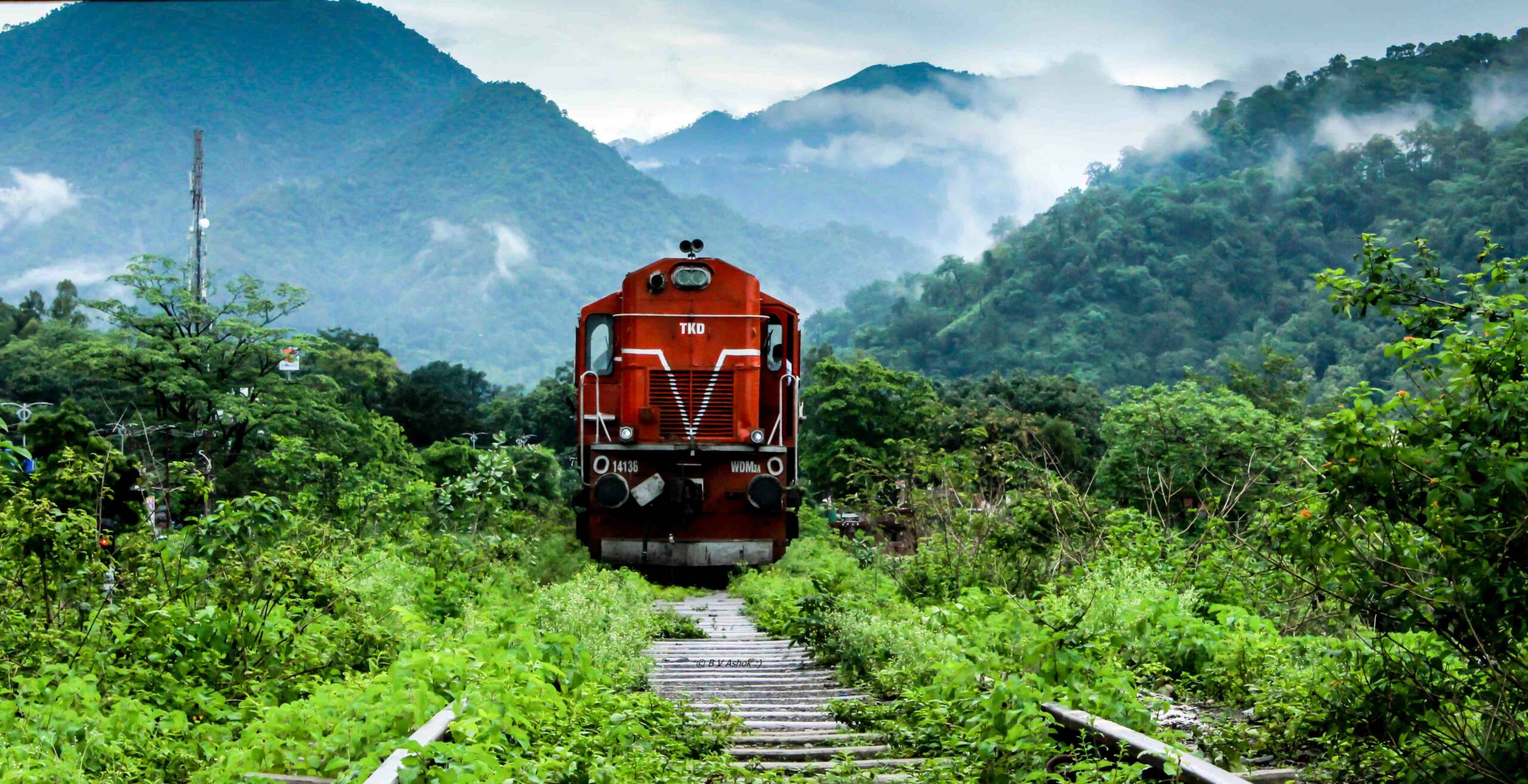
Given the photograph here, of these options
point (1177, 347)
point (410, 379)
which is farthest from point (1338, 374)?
point (410, 379)

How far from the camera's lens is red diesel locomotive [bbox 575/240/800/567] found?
54.1 feet

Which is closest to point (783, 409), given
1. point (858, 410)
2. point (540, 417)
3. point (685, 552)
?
point (685, 552)

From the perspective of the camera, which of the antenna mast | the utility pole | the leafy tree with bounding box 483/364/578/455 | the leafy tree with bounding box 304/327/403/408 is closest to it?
the utility pole

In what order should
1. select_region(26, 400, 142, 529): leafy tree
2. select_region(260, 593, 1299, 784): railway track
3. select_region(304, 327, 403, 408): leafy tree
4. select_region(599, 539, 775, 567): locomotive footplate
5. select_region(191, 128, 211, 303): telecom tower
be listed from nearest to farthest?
select_region(260, 593, 1299, 784): railway track
select_region(26, 400, 142, 529): leafy tree
select_region(599, 539, 775, 567): locomotive footplate
select_region(191, 128, 211, 303): telecom tower
select_region(304, 327, 403, 408): leafy tree

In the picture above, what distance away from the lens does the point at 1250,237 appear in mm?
119875

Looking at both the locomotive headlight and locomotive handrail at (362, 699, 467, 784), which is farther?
the locomotive headlight

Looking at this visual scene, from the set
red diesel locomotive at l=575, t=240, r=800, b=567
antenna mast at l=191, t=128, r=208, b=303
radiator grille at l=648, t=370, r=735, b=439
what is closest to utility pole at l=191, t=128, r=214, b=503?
antenna mast at l=191, t=128, r=208, b=303

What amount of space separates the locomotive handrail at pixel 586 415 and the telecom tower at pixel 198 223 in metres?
37.2

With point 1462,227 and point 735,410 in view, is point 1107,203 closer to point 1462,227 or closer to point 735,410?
point 1462,227

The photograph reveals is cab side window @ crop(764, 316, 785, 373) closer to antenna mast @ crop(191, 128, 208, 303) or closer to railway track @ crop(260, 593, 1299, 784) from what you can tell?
railway track @ crop(260, 593, 1299, 784)

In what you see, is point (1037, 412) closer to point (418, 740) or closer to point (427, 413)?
point (427, 413)

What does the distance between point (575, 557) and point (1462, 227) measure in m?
93.2

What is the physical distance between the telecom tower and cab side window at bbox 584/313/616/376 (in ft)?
122

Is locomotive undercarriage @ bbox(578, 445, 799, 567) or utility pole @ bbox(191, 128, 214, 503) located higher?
utility pole @ bbox(191, 128, 214, 503)
